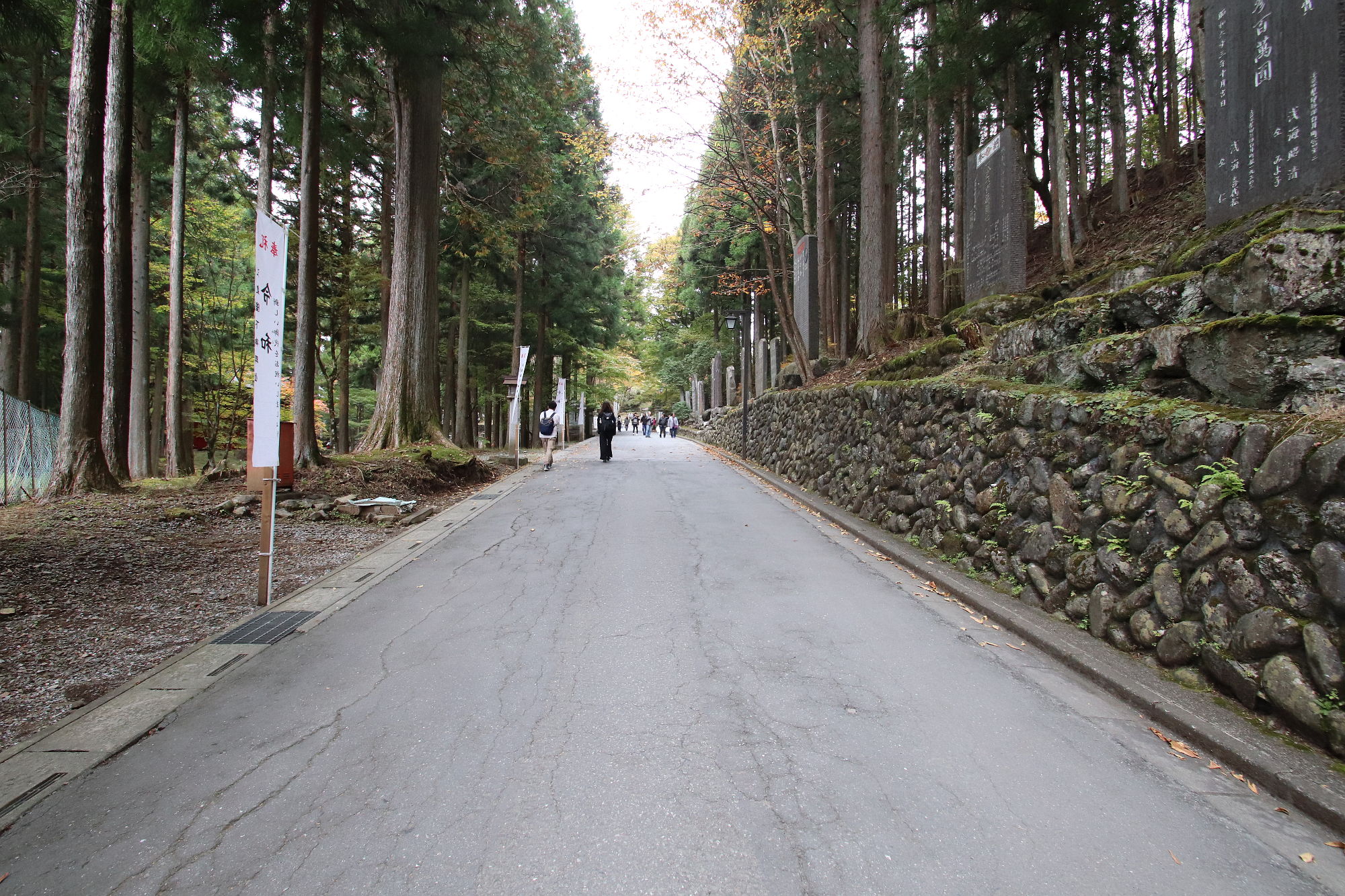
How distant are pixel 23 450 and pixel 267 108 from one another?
768 centimetres

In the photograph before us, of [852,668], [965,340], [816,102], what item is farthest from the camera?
[816,102]

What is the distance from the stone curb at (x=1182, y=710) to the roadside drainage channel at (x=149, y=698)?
193 inches

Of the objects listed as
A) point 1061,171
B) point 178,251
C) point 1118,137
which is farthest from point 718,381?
point 178,251

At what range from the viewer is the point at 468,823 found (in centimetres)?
236

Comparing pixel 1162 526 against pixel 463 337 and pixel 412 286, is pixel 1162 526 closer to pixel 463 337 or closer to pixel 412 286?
pixel 412 286

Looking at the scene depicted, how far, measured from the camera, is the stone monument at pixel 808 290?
15.4m

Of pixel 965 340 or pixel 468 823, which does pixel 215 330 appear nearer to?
pixel 965 340

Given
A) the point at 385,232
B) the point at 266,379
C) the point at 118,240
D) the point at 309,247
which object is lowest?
the point at 266,379

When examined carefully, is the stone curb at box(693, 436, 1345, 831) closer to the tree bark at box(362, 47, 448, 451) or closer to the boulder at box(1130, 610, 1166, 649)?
Result: the boulder at box(1130, 610, 1166, 649)

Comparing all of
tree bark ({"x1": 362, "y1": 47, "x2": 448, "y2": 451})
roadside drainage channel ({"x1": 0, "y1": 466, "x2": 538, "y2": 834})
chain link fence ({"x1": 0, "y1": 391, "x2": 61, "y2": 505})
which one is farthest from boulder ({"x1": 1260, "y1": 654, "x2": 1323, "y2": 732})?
chain link fence ({"x1": 0, "y1": 391, "x2": 61, "y2": 505})

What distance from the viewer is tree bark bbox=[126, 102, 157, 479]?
13672 millimetres

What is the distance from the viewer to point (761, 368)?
26469mm

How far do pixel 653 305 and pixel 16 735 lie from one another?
36.7 metres

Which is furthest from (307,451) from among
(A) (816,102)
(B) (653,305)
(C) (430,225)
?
(B) (653,305)
